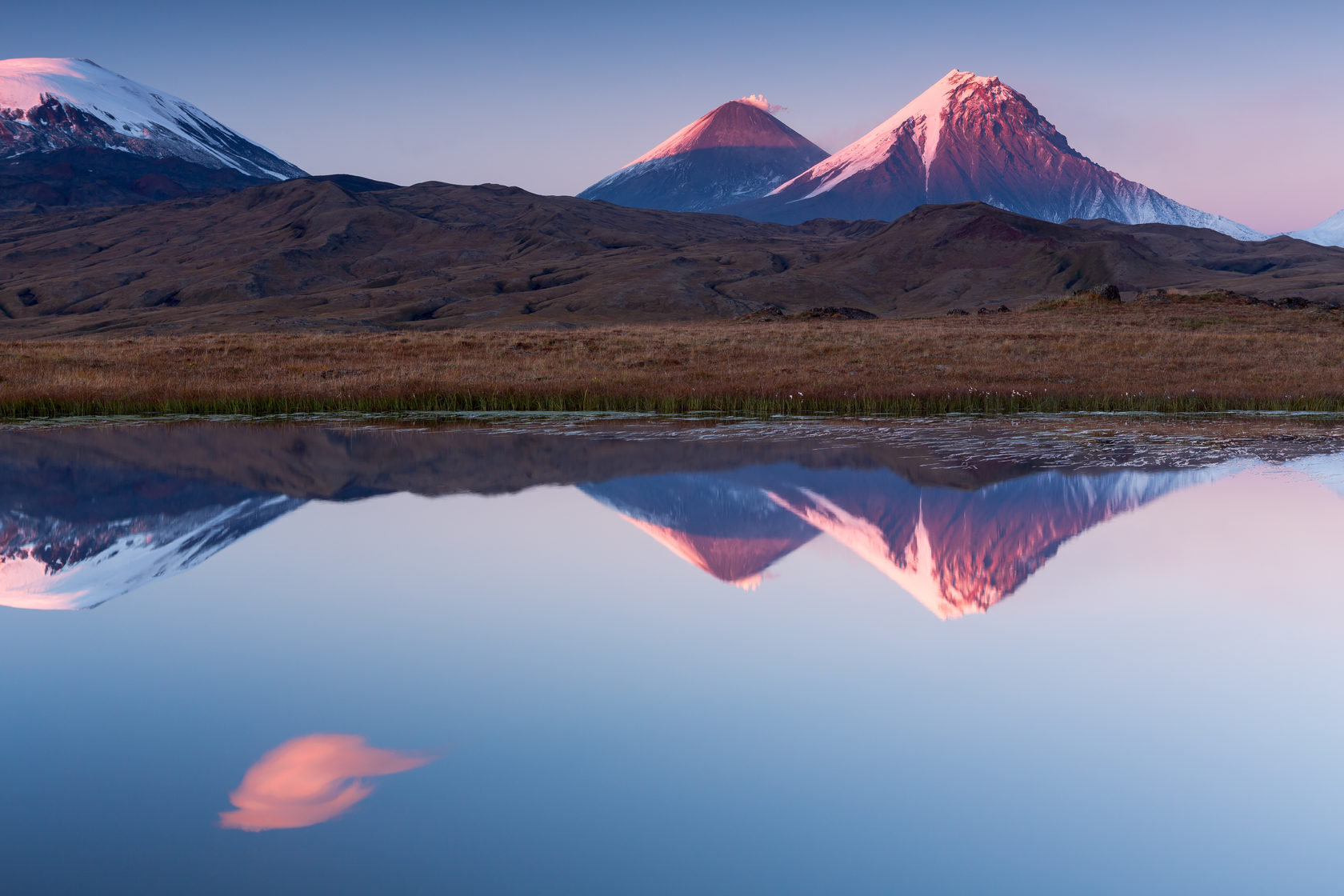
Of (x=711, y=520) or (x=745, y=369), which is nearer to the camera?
(x=711, y=520)

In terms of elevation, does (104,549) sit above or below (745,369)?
below

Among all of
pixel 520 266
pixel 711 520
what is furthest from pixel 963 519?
pixel 520 266

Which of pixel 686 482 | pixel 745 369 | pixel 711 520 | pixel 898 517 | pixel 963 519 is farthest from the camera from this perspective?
pixel 745 369

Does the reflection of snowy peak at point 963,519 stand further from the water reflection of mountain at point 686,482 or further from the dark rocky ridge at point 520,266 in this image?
the dark rocky ridge at point 520,266

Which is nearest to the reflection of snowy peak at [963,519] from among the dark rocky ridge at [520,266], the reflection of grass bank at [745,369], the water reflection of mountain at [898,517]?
the water reflection of mountain at [898,517]

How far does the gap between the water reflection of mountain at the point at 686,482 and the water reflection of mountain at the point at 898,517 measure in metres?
0.04

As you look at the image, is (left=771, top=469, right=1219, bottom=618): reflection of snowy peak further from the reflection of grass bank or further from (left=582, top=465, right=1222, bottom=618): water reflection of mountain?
the reflection of grass bank

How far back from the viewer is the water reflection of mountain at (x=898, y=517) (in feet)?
33.9

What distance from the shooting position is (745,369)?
32.2 meters

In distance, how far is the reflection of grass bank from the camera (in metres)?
25.6

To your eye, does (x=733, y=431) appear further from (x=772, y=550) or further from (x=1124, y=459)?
(x=772, y=550)

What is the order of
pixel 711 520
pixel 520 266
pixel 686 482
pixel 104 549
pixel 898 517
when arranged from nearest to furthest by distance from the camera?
pixel 104 549 → pixel 898 517 → pixel 711 520 → pixel 686 482 → pixel 520 266

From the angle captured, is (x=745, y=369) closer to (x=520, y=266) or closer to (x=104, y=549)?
(x=104, y=549)

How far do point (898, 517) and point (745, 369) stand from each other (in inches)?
772
